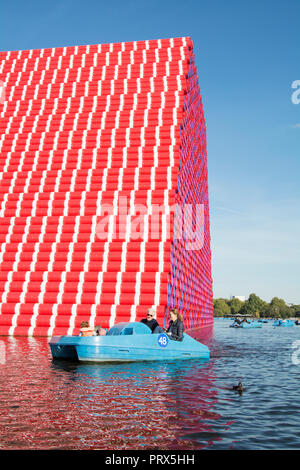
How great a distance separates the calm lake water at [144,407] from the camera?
6.02m

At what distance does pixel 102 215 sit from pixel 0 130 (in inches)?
522

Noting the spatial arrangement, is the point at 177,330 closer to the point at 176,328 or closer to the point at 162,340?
the point at 176,328

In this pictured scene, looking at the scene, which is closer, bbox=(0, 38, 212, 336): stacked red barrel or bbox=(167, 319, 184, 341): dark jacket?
bbox=(167, 319, 184, 341): dark jacket

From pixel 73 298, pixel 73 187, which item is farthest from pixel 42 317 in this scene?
pixel 73 187

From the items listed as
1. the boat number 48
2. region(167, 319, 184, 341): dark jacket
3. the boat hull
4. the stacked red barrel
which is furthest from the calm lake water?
the stacked red barrel

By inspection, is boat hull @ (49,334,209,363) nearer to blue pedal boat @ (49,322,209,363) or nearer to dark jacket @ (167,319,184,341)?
blue pedal boat @ (49,322,209,363)

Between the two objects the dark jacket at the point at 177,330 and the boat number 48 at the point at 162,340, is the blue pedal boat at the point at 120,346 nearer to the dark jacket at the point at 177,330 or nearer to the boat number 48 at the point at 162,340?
the boat number 48 at the point at 162,340

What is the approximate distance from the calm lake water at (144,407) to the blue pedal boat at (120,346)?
402mm

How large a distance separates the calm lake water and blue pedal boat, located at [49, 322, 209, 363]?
40 centimetres

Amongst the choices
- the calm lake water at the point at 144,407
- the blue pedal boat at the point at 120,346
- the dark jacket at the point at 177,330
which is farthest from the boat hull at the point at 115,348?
the calm lake water at the point at 144,407

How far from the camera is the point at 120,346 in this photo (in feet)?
43.2

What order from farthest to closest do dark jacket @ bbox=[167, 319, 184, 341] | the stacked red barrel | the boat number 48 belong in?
1. the stacked red barrel
2. dark jacket @ bbox=[167, 319, 184, 341]
3. the boat number 48

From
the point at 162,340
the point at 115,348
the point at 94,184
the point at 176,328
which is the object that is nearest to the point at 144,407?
the point at 115,348

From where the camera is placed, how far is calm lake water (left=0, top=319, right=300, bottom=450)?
19.8 ft
